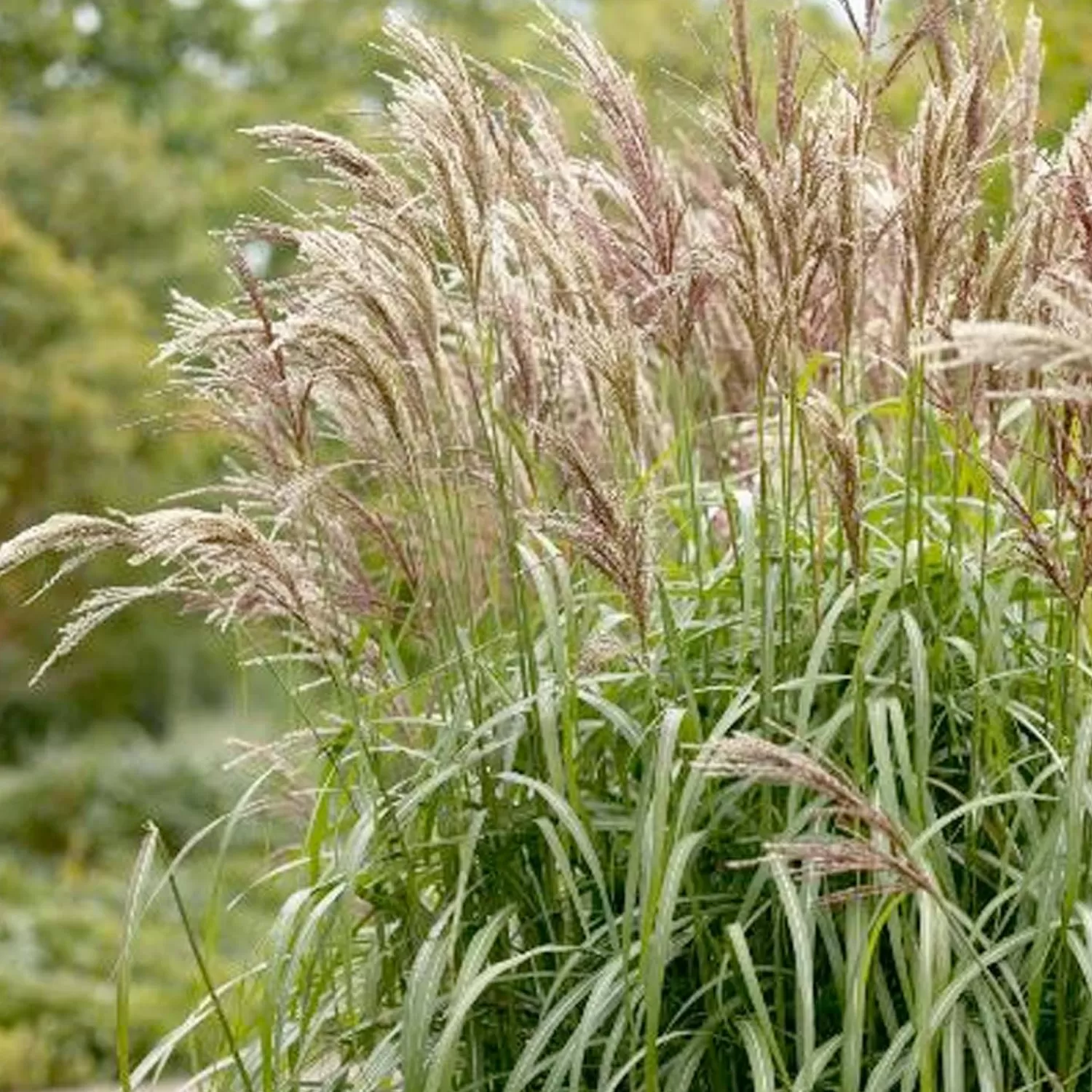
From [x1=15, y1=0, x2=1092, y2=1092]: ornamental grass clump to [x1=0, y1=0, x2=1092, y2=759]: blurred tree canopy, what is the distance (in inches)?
314

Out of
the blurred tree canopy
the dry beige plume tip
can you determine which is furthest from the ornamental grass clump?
the blurred tree canopy

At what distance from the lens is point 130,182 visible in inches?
792

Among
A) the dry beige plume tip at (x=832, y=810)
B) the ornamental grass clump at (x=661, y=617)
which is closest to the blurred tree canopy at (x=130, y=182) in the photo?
the ornamental grass clump at (x=661, y=617)

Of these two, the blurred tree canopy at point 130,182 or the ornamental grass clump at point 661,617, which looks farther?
the blurred tree canopy at point 130,182

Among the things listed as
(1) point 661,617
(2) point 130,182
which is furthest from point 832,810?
(2) point 130,182

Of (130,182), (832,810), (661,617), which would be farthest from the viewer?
(130,182)

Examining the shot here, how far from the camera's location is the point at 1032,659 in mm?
3693

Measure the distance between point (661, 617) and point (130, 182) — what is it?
16899 mm

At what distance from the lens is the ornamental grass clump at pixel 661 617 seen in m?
3.31

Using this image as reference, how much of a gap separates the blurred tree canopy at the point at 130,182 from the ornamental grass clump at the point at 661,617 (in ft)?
26.2

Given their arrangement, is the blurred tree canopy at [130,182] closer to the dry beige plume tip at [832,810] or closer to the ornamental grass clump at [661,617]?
the ornamental grass clump at [661,617]

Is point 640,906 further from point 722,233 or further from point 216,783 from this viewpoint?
point 216,783

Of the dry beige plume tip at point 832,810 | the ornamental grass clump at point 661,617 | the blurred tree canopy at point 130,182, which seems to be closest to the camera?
the dry beige plume tip at point 832,810

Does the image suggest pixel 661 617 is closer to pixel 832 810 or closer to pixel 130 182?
pixel 832 810
